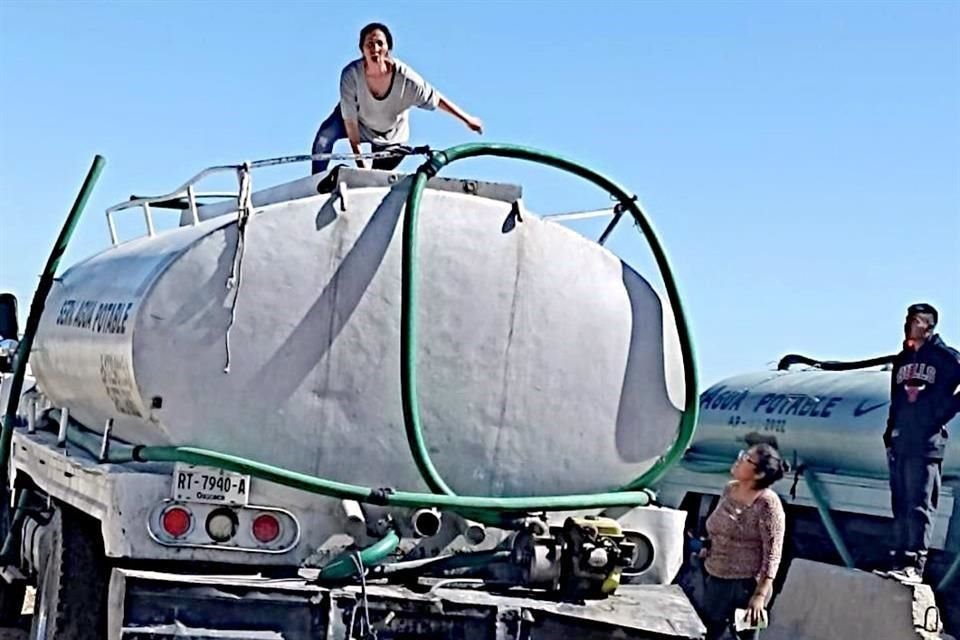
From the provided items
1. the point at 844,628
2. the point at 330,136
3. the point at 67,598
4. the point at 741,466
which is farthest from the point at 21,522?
the point at 844,628

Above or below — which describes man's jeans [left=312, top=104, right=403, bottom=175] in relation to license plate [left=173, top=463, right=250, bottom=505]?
above

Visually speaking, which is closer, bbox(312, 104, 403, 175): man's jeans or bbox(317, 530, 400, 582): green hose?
bbox(317, 530, 400, 582): green hose

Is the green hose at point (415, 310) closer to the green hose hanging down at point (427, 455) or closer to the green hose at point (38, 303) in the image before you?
the green hose hanging down at point (427, 455)

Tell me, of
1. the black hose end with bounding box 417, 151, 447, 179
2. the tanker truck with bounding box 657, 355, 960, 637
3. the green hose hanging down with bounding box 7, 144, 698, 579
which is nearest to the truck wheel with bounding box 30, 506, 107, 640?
the green hose hanging down with bounding box 7, 144, 698, 579

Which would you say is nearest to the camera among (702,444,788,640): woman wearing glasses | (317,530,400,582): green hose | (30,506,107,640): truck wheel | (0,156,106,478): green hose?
(317,530,400,582): green hose

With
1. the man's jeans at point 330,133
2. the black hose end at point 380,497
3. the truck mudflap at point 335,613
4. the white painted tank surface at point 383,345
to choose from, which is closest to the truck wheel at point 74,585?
the white painted tank surface at point 383,345

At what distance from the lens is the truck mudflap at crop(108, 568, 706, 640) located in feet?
17.6

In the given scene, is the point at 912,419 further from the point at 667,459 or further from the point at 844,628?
the point at 667,459

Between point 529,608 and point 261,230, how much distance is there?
1.75 m

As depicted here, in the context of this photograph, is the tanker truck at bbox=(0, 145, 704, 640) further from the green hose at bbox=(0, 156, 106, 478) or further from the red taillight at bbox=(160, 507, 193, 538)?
the green hose at bbox=(0, 156, 106, 478)

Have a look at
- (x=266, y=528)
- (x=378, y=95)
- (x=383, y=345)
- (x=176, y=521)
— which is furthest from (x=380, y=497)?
(x=378, y=95)

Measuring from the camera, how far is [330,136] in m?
7.76

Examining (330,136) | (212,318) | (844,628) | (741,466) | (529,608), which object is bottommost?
(844,628)

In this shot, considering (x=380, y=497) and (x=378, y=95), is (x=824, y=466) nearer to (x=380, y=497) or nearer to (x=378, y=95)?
(x=378, y=95)
